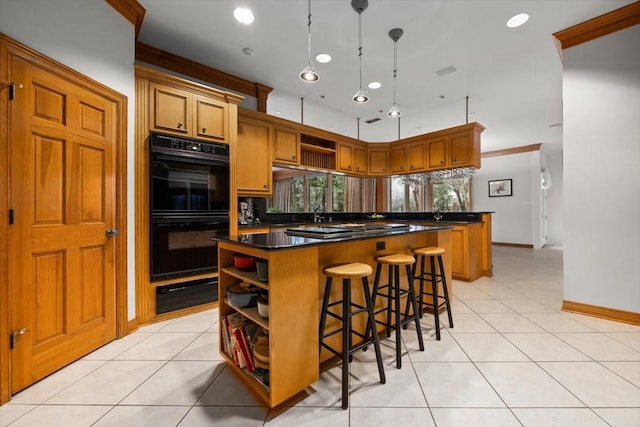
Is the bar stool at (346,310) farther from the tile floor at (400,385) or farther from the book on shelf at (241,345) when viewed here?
the book on shelf at (241,345)

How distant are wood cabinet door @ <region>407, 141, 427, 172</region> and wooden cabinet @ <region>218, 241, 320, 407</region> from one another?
4.34 m

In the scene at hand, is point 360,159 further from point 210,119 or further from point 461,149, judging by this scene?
point 210,119

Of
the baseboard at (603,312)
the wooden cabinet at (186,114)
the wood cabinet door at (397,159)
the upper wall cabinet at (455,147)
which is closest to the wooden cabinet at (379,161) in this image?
the wood cabinet door at (397,159)

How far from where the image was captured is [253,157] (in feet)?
11.9

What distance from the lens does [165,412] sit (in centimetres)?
143

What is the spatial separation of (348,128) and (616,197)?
14.8ft

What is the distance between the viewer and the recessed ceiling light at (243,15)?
7.88 feet

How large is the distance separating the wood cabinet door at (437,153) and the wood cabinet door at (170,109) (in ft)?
13.7

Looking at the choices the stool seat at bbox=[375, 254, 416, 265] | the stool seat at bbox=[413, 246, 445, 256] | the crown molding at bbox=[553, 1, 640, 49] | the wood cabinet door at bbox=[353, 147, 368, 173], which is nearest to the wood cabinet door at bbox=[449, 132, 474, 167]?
the wood cabinet door at bbox=[353, 147, 368, 173]

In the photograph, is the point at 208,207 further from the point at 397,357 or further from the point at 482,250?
the point at 482,250

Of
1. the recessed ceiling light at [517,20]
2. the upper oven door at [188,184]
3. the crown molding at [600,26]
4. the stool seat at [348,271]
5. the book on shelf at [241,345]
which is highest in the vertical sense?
the recessed ceiling light at [517,20]

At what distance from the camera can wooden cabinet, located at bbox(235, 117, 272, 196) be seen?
3.50 metres

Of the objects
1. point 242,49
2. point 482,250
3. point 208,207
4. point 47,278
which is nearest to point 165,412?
point 47,278

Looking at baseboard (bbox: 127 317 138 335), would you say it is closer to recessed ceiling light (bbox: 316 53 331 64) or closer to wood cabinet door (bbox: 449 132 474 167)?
recessed ceiling light (bbox: 316 53 331 64)
